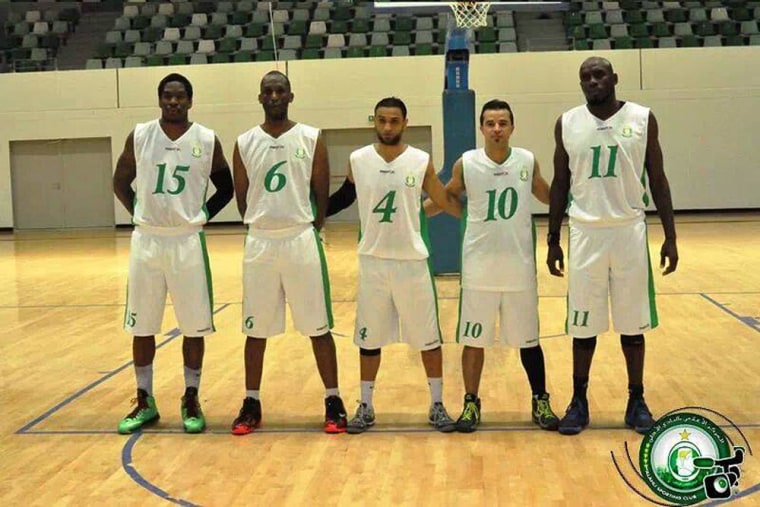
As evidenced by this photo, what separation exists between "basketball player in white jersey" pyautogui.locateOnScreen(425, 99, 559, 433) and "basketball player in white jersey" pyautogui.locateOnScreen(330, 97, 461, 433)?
18cm

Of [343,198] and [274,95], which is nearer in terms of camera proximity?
[274,95]

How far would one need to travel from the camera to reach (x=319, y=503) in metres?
4.20

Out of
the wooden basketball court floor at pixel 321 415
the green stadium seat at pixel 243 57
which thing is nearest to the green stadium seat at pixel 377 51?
the green stadium seat at pixel 243 57

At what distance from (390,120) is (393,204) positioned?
1.46 feet

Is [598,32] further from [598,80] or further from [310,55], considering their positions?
[598,80]

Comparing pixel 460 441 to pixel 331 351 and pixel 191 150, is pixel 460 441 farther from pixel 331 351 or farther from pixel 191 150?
pixel 191 150

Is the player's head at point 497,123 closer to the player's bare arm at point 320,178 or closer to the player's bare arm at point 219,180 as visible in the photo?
the player's bare arm at point 320,178

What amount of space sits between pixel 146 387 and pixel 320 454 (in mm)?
1227

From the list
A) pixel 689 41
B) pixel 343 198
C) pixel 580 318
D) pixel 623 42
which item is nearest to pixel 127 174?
pixel 343 198

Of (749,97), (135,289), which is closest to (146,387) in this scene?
(135,289)

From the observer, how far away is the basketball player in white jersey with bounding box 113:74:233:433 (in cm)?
532

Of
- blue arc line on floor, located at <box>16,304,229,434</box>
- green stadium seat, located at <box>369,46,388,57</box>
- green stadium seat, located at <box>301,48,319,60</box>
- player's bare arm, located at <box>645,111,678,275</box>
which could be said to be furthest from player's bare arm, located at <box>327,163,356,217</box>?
green stadium seat, located at <box>301,48,319,60</box>

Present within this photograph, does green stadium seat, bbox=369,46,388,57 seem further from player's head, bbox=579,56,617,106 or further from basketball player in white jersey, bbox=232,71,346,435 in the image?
player's head, bbox=579,56,617,106

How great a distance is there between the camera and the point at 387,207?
5.24 metres
